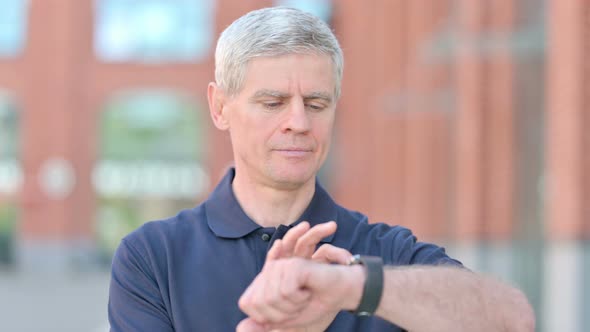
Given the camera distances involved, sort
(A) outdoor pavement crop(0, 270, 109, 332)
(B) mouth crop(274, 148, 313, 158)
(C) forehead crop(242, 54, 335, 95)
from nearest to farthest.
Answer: (C) forehead crop(242, 54, 335, 95), (B) mouth crop(274, 148, 313, 158), (A) outdoor pavement crop(0, 270, 109, 332)

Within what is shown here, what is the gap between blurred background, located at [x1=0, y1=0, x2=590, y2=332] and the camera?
10891mm

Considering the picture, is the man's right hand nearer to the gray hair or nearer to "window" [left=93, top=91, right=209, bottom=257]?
the gray hair

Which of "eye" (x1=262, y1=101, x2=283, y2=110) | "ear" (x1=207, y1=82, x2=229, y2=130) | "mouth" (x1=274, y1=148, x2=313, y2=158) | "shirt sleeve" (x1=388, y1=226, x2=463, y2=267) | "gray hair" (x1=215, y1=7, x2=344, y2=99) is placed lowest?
"shirt sleeve" (x1=388, y1=226, x2=463, y2=267)

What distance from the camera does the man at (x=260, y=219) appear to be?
2578 millimetres

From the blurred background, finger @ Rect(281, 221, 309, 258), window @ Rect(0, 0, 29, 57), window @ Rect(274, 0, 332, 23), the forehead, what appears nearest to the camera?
finger @ Rect(281, 221, 309, 258)

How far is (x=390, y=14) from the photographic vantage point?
26.0 metres

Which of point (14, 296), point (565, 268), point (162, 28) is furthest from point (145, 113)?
point (565, 268)

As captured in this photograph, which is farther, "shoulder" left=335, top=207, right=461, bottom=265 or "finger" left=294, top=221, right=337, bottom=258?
"shoulder" left=335, top=207, right=461, bottom=265

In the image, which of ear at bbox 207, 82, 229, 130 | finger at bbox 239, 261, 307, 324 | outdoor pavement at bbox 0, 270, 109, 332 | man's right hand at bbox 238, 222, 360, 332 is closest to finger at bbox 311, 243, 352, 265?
man's right hand at bbox 238, 222, 360, 332

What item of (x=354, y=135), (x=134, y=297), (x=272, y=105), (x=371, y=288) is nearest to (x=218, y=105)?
(x=272, y=105)

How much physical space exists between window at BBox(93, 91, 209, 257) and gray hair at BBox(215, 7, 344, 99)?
36285mm

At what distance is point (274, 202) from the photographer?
2.85 m

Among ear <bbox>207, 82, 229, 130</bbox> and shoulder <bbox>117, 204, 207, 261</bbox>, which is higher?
ear <bbox>207, 82, 229, 130</bbox>

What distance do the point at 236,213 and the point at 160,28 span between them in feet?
119
